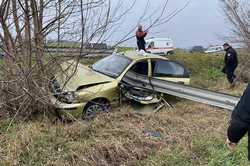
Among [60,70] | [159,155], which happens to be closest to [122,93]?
[60,70]

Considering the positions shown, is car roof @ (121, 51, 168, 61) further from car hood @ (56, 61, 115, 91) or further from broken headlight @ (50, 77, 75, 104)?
broken headlight @ (50, 77, 75, 104)

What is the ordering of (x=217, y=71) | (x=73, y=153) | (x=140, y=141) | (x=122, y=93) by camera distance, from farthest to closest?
(x=217, y=71) < (x=122, y=93) < (x=140, y=141) < (x=73, y=153)

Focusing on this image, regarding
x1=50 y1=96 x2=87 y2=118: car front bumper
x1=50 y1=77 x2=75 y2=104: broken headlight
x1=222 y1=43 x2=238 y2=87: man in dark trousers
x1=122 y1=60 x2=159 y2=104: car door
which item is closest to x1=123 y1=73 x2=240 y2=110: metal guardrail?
x1=122 y1=60 x2=159 y2=104: car door

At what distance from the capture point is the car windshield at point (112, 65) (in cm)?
1005

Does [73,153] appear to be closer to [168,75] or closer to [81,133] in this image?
[81,133]

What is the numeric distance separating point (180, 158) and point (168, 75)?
5277 mm

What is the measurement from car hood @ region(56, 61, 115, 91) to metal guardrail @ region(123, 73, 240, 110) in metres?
0.74

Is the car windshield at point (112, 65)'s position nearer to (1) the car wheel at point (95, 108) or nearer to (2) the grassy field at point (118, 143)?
(1) the car wheel at point (95, 108)

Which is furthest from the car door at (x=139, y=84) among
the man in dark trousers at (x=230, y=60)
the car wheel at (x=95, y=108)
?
the man in dark trousers at (x=230, y=60)

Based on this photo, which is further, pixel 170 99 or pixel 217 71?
pixel 217 71

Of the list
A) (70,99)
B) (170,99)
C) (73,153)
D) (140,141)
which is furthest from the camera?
(170,99)

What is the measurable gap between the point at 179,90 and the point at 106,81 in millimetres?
1888

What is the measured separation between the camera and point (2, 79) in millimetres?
7297

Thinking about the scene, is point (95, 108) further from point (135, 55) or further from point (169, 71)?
point (169, 71)
